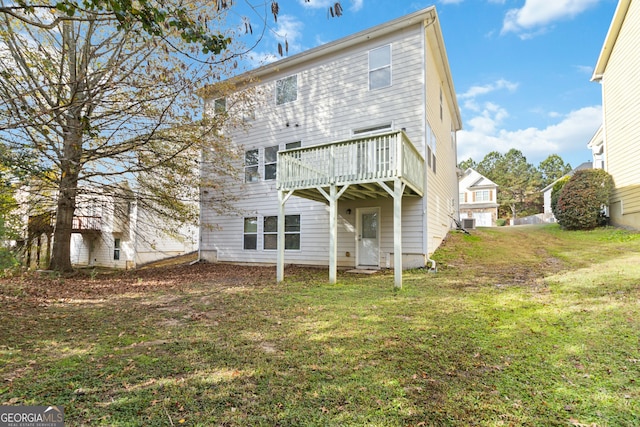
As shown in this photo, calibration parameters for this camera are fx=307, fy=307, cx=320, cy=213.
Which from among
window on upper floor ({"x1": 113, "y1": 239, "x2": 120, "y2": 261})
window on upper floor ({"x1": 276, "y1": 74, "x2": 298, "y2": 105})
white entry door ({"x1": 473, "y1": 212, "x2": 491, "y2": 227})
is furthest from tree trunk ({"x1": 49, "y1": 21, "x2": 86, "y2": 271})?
white entry door ({"x1": 473, "y1": 212, "x2": 491, "y2": 227})

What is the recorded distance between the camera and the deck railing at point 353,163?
24.7 ft

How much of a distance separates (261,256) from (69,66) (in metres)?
8.41

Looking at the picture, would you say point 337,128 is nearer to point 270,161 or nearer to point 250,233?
point 270,161

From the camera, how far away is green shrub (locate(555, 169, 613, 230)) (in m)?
13.5

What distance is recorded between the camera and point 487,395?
2564mm

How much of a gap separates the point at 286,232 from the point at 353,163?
16.6 feet

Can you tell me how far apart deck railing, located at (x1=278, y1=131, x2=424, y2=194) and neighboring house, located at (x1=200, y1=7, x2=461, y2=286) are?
28mm

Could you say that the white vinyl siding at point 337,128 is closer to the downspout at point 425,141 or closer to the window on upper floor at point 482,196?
the downspout at point 425,141

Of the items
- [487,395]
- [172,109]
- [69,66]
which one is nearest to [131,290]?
[172,109]

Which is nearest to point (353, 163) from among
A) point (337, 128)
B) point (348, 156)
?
point (348, 156)

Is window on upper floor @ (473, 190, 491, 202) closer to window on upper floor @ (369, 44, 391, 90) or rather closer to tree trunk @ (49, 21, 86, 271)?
window on upper floor @ (369, 44, 391, 90)

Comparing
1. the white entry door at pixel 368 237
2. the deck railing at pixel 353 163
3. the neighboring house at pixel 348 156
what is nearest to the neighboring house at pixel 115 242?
the neighboring house at pixel 348 156

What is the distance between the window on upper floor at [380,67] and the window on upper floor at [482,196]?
96.5 ft

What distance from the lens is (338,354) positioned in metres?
3.45
